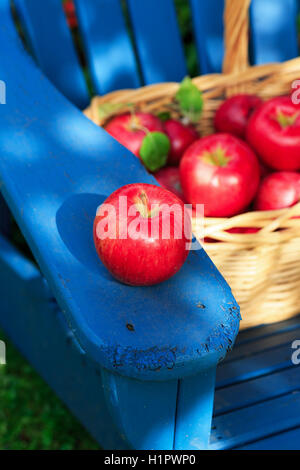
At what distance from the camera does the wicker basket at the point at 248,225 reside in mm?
1018

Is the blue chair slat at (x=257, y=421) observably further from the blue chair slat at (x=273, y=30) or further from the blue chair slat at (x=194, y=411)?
the blue chair slat at (x=273, y=30)

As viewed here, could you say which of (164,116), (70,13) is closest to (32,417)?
(164,116)

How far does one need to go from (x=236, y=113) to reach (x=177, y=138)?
168 millimetres

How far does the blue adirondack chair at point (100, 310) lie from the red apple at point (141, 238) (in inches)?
1.1

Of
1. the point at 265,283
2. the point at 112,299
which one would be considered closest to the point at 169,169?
the point at 265,283

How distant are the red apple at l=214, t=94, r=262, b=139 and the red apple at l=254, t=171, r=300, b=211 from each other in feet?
0.80

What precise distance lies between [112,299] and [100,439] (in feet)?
2.26

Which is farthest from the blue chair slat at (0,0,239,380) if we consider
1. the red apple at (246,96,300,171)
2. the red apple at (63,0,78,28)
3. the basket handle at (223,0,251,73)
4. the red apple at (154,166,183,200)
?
the red apple at (63,0,78,28)

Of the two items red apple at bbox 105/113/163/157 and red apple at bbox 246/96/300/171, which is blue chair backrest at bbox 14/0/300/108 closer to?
red apple at bbox 105/113/163/157

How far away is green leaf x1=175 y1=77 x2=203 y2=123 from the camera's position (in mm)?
1429

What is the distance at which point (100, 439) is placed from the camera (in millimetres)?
1290

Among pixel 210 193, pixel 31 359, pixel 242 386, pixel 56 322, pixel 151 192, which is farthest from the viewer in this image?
pixel 31 359

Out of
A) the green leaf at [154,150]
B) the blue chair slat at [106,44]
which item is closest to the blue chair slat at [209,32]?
the blue chair slat at [106,44]

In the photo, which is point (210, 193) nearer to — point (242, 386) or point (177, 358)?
point (242, 386)
